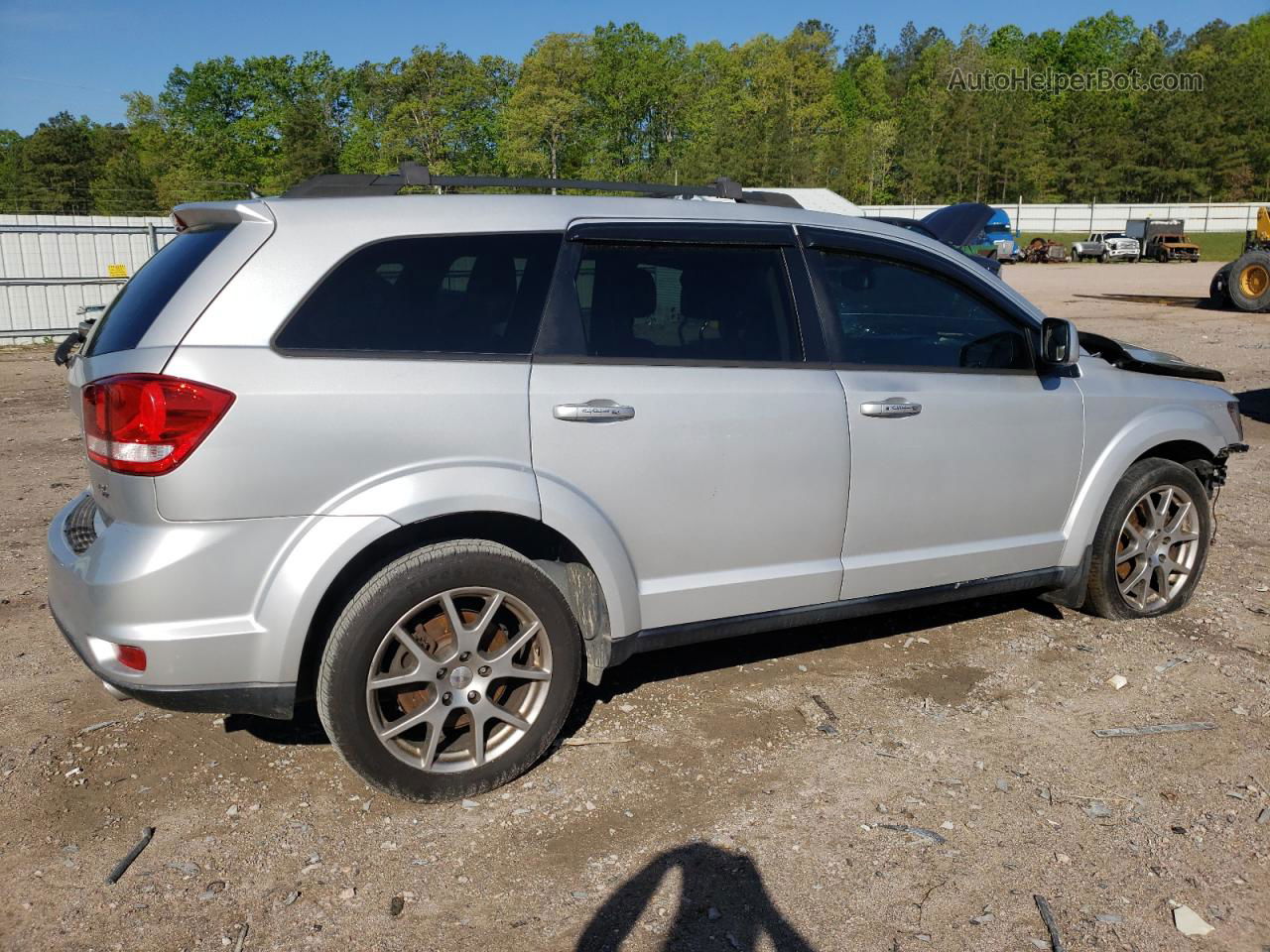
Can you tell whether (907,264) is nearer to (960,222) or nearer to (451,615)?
(451,615)

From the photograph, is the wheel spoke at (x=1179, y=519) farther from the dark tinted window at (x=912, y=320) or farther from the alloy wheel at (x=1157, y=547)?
the dark tinted window at (x=912, y=320)

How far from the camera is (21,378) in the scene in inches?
549

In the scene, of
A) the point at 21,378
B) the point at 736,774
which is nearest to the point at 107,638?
the point at 736,774

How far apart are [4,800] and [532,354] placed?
2.21 metres

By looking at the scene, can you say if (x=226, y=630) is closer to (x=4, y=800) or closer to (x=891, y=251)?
(x=4, y=800)

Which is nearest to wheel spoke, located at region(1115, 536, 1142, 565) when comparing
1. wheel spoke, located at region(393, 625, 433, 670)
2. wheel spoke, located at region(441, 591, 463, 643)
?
wheel spoke, located at region(441, 591, 463, 643)

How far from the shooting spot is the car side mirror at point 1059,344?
4285mm

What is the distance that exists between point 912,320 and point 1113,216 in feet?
245

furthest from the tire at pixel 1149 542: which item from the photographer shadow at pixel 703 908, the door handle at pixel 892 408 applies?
the photographer shadow at pixel 703 908

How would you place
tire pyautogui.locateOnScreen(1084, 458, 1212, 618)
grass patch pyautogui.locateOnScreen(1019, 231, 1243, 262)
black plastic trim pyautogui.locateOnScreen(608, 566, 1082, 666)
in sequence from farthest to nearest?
grass patch pyautogui.locateOnScreen(1019, 231, 1243, 262)
tire pyautogui.locateOnScreen(1084, 458, 1212, 618)
black plastic trim pyautogui.locateOnScreen(608, 566, 1082, 666)

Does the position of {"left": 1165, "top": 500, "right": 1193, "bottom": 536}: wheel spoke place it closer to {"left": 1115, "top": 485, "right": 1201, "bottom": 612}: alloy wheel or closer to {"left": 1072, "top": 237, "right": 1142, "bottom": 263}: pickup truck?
{"left": 1115, "top": 485, "right": 1201, "bottom": 612}: alloy wheel

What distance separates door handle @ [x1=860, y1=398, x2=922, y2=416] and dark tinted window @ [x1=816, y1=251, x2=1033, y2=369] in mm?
178

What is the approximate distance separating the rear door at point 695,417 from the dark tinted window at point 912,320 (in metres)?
0.21

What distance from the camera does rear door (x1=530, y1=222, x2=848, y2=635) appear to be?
3.52 metres
